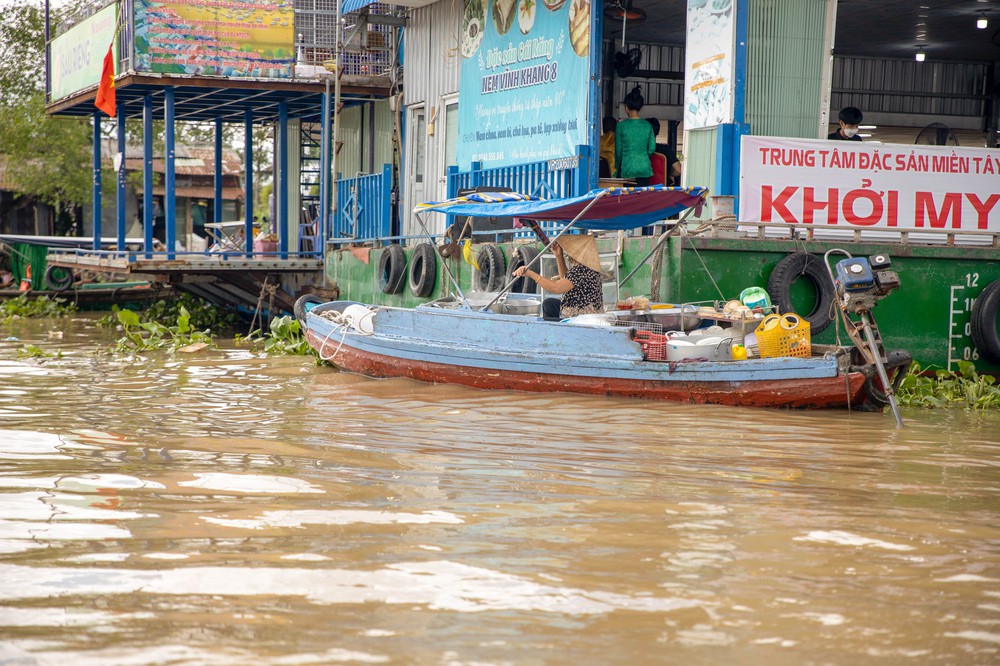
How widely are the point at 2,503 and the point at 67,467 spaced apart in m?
0.87

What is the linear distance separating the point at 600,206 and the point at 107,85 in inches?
407

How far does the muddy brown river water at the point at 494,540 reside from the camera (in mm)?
3461

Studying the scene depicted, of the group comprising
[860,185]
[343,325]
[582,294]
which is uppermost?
[860,185]

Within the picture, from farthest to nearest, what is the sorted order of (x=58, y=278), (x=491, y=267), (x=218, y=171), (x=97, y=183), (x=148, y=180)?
(x=58, y=278) < (x=218, y=171) < (x=97, y=183) < (x=148, y=180) < (x=491, y=267)

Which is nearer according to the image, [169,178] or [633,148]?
[633,148]

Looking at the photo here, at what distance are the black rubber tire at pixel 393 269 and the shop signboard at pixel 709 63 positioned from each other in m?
4.42

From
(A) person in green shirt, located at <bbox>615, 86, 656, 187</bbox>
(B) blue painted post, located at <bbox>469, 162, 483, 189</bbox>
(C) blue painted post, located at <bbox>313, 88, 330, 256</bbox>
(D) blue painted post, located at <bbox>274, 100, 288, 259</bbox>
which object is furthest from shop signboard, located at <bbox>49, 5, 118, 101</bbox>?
(A) person in green shirt, located at <bbox>615, 86, 656, 187</bbox>

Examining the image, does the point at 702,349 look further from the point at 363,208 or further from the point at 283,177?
the point at 283,177

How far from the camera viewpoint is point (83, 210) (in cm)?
3086

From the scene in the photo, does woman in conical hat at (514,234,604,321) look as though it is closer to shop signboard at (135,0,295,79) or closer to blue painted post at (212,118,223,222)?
shop signboard at (135,0,295,79)

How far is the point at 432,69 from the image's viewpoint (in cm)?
1720

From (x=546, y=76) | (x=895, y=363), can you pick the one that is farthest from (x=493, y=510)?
(x=546, y=76)

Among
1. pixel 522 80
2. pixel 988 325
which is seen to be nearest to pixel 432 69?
pixel 522 80

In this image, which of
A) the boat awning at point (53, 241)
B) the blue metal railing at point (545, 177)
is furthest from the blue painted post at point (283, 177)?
the blue metal railing at point (545, 177)
